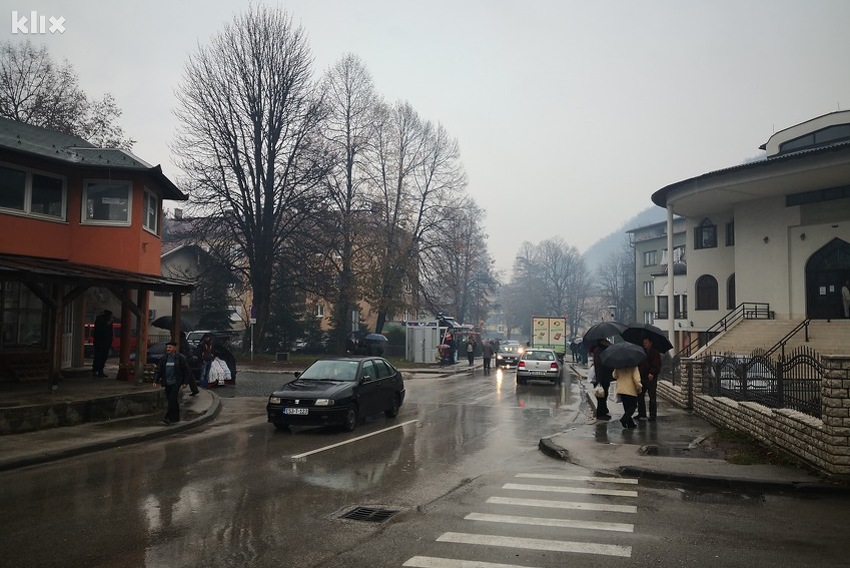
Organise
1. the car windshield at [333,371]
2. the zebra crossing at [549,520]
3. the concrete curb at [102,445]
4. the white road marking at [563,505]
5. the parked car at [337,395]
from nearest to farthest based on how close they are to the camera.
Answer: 1. the zebra crossing at [549,520]
2. the white road marking at [563,505]
3. the concrete curb at [102,445]
4. the parked car at [337,395]
5. the car windshield at [333,371]

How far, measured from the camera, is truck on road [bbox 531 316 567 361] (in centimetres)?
4694

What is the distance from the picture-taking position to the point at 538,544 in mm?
5926

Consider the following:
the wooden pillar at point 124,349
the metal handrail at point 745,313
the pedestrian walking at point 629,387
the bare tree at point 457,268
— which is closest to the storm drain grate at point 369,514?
the pedestrian walking at point 629,387

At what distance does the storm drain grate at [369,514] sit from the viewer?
677 centimetres

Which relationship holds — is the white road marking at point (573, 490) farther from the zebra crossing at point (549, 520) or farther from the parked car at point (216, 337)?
the parked car at point (216, 337)

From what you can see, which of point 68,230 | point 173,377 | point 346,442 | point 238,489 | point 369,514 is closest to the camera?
point 369,514

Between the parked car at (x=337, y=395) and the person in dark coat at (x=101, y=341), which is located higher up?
the person in dark coat at (x=101, y=341)

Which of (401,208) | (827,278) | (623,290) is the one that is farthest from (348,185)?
(623,290)

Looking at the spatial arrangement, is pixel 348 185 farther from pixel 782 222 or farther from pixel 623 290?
pixel 623 290

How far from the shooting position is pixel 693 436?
12352mm

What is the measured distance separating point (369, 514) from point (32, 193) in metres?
14.7

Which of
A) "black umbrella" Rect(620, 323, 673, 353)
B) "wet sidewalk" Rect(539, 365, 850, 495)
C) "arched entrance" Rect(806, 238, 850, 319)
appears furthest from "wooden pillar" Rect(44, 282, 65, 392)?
"arched entrance" Rect(806, 238, 850, 319)

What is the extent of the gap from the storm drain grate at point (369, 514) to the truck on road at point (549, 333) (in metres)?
40.6

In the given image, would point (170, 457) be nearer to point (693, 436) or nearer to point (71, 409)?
point (71, 409)
